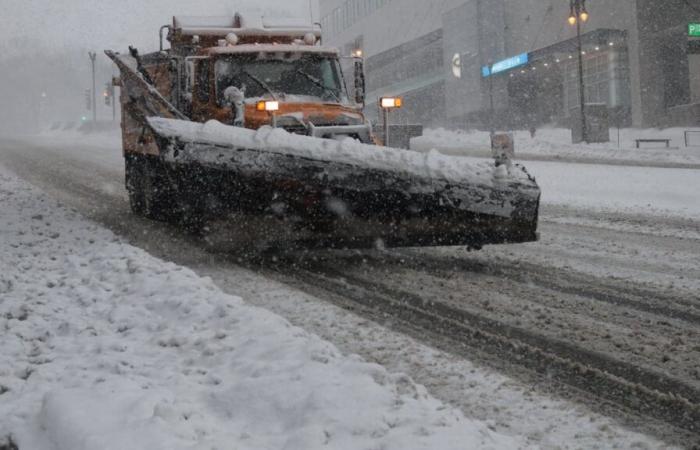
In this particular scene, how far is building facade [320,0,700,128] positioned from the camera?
34.5 meters

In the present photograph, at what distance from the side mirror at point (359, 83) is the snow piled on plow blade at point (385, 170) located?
2.42 m

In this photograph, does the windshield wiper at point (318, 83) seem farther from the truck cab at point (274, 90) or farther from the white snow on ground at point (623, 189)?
the white snow on ground at point (623, 189)

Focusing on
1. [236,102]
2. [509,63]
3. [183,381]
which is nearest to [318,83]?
[236,102]

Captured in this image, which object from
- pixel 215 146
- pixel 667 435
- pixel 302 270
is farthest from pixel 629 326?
pixel 215 146

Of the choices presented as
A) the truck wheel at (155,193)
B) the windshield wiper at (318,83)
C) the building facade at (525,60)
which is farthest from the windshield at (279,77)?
the building facade at (525,60)

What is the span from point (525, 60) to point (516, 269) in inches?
1387

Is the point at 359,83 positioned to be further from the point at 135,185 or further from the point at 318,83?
the point at 135,185

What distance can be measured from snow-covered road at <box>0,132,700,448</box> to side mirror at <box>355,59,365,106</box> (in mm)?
2227

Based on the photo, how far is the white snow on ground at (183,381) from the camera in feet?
9.70

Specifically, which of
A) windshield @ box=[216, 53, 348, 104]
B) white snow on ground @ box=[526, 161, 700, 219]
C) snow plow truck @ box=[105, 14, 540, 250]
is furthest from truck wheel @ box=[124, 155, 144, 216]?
white snow on ground @ box=[526, 161, 700, 219]

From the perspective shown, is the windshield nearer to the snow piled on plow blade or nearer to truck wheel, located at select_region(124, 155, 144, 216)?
the snow piled on plow blade

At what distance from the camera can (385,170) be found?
247 inches

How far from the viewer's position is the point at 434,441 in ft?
9.37

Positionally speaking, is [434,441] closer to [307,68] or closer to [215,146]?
[215,146]
